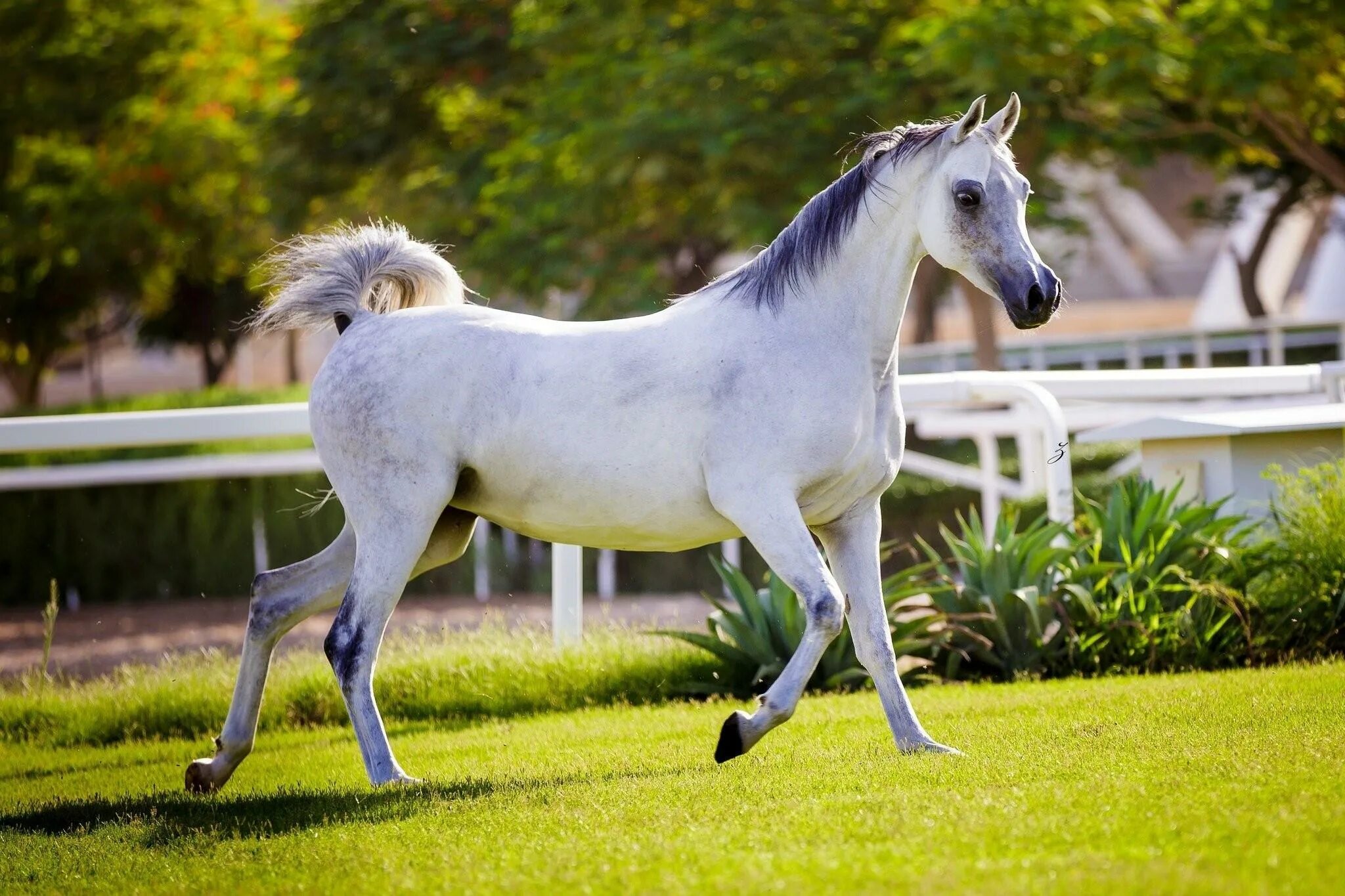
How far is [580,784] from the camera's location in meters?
5.21

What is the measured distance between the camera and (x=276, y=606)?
601 centimetres

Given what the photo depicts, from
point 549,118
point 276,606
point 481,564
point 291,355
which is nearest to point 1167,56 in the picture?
point 549,118

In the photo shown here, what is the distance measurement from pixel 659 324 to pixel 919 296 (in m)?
18.1

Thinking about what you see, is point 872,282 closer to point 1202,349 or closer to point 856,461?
point 856,461

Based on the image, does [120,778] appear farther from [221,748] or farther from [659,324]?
[659,324]

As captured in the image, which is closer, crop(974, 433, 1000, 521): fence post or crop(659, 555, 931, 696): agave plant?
crop(659, 555, 931, 696): agave plant

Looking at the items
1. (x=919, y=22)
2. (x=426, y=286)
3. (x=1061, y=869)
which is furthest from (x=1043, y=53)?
(x=1061, y=869)

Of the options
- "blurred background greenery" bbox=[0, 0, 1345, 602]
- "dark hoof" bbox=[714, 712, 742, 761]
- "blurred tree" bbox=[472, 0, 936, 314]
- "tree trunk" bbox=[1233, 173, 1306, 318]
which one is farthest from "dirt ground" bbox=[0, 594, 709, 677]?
"tree trunk" bbox=[1233, 173, 1306, 318]

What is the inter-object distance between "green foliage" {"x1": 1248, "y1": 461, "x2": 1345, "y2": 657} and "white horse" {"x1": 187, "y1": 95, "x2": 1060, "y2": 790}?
97.5 inches

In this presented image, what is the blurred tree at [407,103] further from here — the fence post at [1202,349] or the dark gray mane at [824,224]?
the dark gray mane at [824,224]

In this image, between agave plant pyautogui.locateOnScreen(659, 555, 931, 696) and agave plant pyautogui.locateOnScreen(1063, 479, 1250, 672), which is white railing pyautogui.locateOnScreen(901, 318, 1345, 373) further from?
agave plant pyautogui.locateOnScreen(659, 555, 931, 696)

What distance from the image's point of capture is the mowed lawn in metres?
3.84

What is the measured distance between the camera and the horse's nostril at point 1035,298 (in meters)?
5.30

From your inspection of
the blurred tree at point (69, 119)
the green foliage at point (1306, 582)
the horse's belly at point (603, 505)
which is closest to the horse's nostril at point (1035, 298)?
the horse's belly at point (603, 505)
